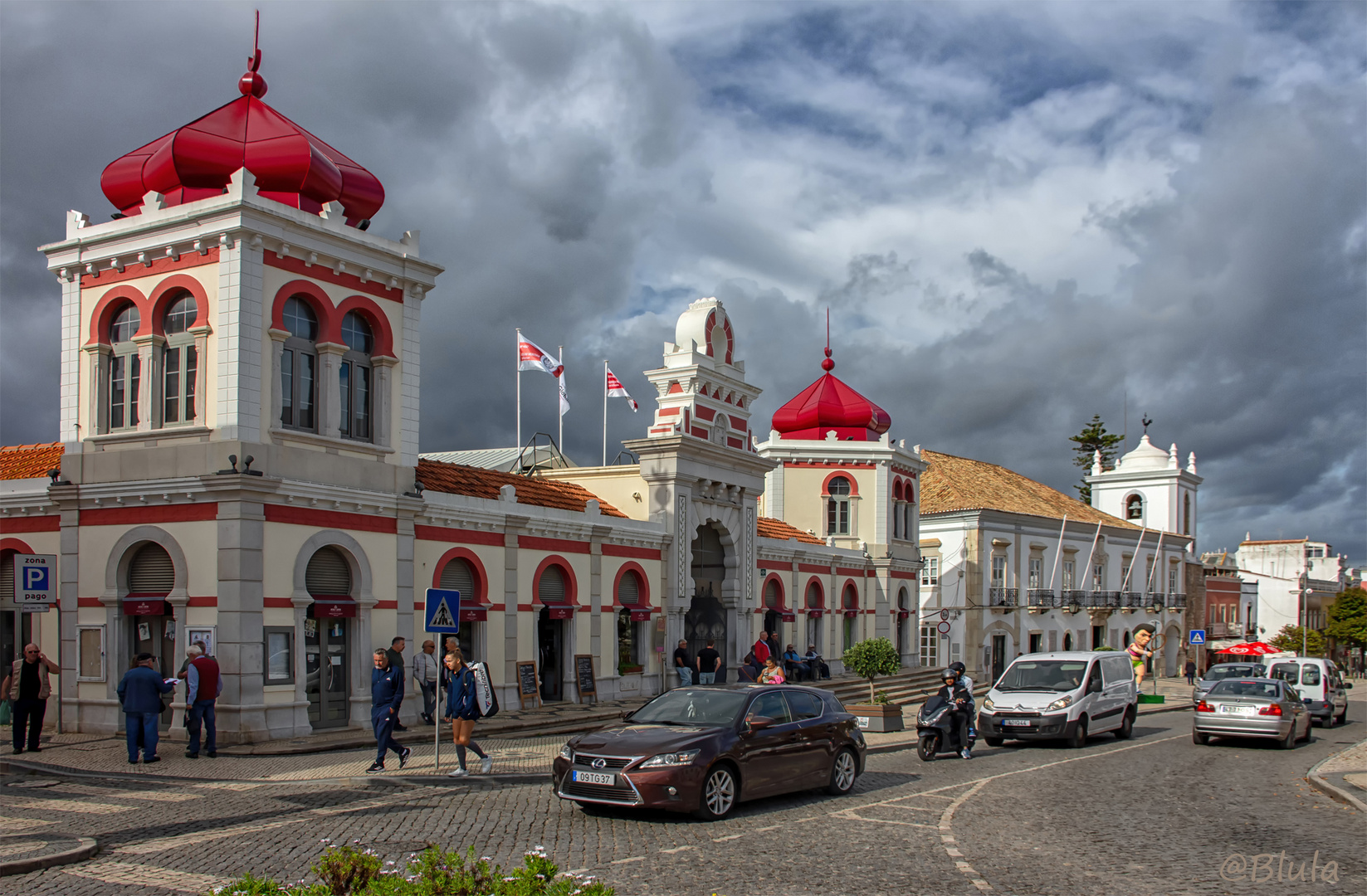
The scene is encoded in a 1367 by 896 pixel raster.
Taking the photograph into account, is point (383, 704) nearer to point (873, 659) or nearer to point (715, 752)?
point (715, 752)

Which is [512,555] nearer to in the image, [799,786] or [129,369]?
[129,369]

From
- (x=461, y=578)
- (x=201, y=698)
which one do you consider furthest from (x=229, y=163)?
(x=201, y=698)

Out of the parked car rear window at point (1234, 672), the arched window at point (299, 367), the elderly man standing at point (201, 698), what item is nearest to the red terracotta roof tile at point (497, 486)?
the arched window at point (299, 367)

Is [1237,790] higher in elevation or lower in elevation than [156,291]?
lower

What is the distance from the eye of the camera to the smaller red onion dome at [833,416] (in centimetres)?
4212

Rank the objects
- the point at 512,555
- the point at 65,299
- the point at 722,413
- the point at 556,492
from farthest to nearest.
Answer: the point at 722,413, the point at 556,492, the point at 512,555, the point at 65,299

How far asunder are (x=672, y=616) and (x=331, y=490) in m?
11.5

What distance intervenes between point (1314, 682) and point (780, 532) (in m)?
15.3

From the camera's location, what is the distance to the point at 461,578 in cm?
2259

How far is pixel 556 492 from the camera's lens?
2709 centimetres

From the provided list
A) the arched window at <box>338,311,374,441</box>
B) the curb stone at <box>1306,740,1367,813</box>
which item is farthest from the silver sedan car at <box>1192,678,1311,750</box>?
the arched window at <box>338,311,374,441</box>

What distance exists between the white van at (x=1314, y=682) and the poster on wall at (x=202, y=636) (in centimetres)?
2394

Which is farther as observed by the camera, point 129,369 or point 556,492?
point 556,492

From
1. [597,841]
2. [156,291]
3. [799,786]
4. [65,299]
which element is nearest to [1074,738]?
[799,786]
